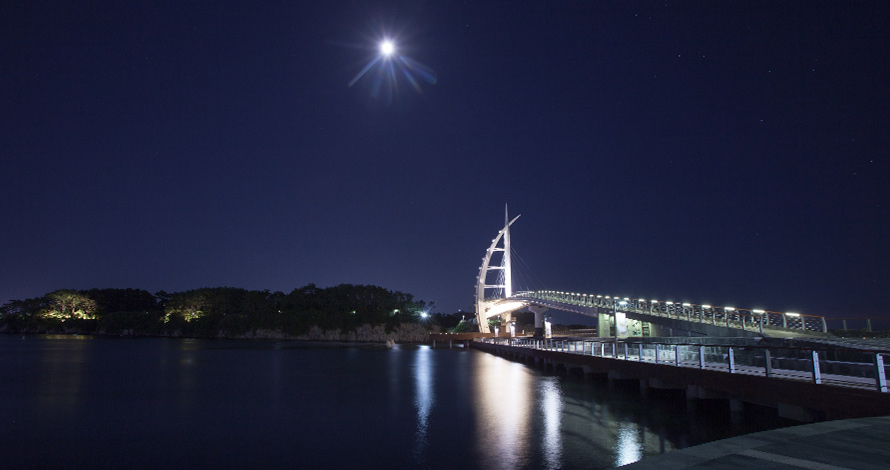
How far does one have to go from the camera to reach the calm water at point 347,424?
14.9 meters

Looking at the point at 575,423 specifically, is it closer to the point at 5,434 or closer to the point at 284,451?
the point at 284,451

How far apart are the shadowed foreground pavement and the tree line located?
11842 centimetres

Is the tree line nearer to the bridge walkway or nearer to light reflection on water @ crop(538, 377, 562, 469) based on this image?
the bridge walkway

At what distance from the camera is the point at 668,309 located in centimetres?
4441

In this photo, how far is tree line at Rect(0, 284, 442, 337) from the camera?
125 meters

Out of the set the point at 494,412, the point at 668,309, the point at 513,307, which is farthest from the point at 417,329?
the point at 494,412

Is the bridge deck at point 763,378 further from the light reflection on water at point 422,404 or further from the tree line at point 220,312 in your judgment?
the tree line at point 220,312

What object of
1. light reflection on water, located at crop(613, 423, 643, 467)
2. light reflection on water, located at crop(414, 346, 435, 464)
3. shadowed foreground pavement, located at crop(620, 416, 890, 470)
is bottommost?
light reflection on water, located at crop(414, 346, 435, 464)

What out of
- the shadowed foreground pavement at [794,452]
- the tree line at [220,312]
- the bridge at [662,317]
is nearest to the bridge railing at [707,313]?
the bridge at [662,317]

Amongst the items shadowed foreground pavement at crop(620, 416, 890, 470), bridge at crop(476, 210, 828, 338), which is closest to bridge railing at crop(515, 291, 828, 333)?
bridge at crop(476, 210, 828, 338)

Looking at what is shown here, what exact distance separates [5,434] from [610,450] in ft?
65.5

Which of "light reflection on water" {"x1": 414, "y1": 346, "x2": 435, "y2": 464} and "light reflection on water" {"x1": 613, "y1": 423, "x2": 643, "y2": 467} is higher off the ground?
"light reflection on water" {"x1": 613, "y1": 423, "x2": 643, "y2": 467}

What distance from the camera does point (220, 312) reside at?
138625mm

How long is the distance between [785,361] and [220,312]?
142 m
